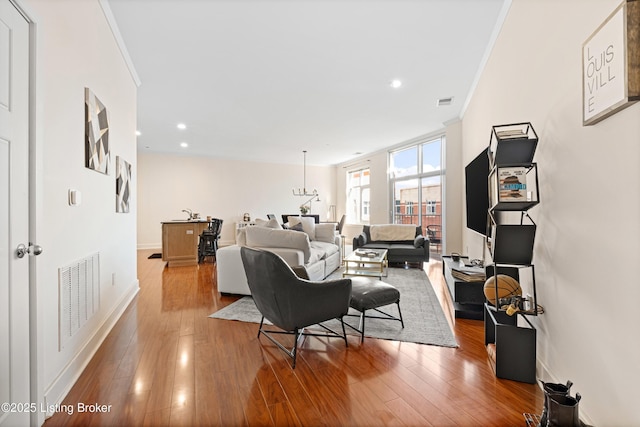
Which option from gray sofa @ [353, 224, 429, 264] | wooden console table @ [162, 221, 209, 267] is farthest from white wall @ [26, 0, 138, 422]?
gray sofa @ [353, 224, 429, 264]

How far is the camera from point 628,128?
3.86 feet

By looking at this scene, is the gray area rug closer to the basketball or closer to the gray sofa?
the basketball

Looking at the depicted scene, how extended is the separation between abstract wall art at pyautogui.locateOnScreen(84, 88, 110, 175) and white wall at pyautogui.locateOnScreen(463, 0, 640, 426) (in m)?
3.22

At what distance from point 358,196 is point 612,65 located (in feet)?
29.2

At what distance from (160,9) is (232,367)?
3094mm

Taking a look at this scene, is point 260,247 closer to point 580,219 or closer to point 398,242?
point 580,219

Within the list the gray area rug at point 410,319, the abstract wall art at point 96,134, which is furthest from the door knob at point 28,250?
the gray area rug at point 410,319

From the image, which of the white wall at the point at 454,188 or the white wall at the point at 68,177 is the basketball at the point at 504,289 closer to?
the white wall at the point at 68,177

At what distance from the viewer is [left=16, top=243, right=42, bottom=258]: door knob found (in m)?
1.39

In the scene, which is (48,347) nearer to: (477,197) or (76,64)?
(76,64)

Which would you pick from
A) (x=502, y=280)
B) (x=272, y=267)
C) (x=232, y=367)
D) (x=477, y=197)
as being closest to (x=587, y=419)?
(x=502, y=280)

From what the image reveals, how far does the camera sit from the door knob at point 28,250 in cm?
139

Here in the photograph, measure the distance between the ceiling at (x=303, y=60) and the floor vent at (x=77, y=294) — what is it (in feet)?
7.47

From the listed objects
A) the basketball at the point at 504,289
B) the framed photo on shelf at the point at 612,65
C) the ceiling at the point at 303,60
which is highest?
the ceiling at the point at 303,60
